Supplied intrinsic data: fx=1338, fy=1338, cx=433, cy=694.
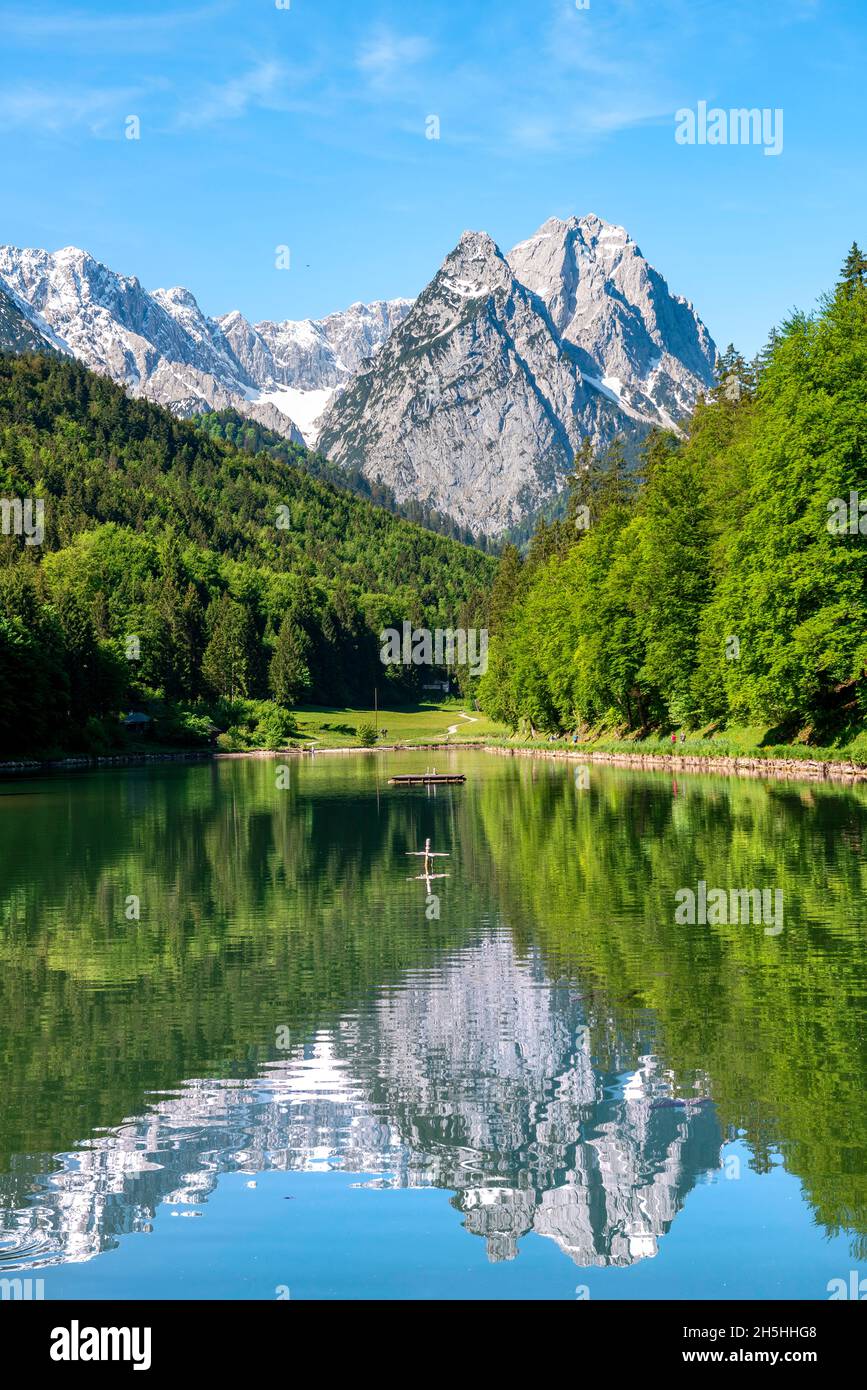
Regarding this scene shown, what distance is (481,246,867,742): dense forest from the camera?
6228 cm

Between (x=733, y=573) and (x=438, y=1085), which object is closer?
(x=438, y=1085)

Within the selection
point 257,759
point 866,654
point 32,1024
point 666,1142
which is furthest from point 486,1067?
point 257,759

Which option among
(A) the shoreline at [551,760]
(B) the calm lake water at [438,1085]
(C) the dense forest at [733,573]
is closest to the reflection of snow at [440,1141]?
(B) the calm lake water at [438,1085]

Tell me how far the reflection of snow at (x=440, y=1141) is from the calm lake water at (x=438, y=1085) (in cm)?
4

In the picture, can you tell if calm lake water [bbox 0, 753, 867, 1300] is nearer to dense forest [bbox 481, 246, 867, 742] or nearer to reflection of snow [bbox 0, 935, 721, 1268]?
reflection of snow [bbox 0, 935, 721, 1268]

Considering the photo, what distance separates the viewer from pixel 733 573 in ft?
245

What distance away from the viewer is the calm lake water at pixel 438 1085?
1187cm

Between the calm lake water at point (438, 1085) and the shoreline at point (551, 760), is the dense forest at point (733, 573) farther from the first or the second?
the calm lake water at point (438, 1085)

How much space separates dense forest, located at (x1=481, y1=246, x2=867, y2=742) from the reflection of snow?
45273mm

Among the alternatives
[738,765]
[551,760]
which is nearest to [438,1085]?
[738,765]

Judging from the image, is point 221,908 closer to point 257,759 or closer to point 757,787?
point 757,787

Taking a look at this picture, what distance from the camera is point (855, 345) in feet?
211

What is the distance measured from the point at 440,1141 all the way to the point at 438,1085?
2039 millimetres

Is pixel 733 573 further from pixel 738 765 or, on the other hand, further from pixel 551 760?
pixel 551 760
